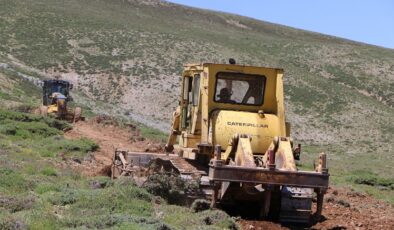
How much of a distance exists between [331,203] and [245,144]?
5331mm

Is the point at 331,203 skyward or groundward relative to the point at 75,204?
groundward

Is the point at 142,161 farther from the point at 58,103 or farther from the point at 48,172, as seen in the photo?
the point at 58,103

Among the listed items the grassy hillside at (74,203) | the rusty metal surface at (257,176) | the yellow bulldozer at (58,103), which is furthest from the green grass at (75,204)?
the yellow bulldozer at (58,103)

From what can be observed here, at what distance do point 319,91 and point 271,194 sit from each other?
2163 inches

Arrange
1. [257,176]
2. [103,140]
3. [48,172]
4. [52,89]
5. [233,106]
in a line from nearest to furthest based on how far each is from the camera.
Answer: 1. [257,176]
2. [233,106]
3. [48,172]
4. [103,140]
5. [52,89]

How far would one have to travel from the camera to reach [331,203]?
16.2 m

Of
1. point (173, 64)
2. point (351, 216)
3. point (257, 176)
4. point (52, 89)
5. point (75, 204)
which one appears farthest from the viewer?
point (173, 64)

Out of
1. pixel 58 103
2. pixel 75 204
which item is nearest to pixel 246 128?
pixel 75 204

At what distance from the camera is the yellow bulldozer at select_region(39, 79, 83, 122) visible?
1406 inches

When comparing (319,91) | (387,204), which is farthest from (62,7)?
(387,204)

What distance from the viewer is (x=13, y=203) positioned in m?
11.0

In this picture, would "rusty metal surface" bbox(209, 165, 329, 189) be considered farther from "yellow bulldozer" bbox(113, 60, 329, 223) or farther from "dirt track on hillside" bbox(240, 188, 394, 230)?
"dirt track on hillside" bbox(240, 188, 394, 230)

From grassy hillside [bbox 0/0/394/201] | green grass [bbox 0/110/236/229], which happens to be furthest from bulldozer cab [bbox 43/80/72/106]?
green grass [bbox 0/110/236/229]

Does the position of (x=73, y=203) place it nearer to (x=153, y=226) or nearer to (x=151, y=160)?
(x=153, y=226)
